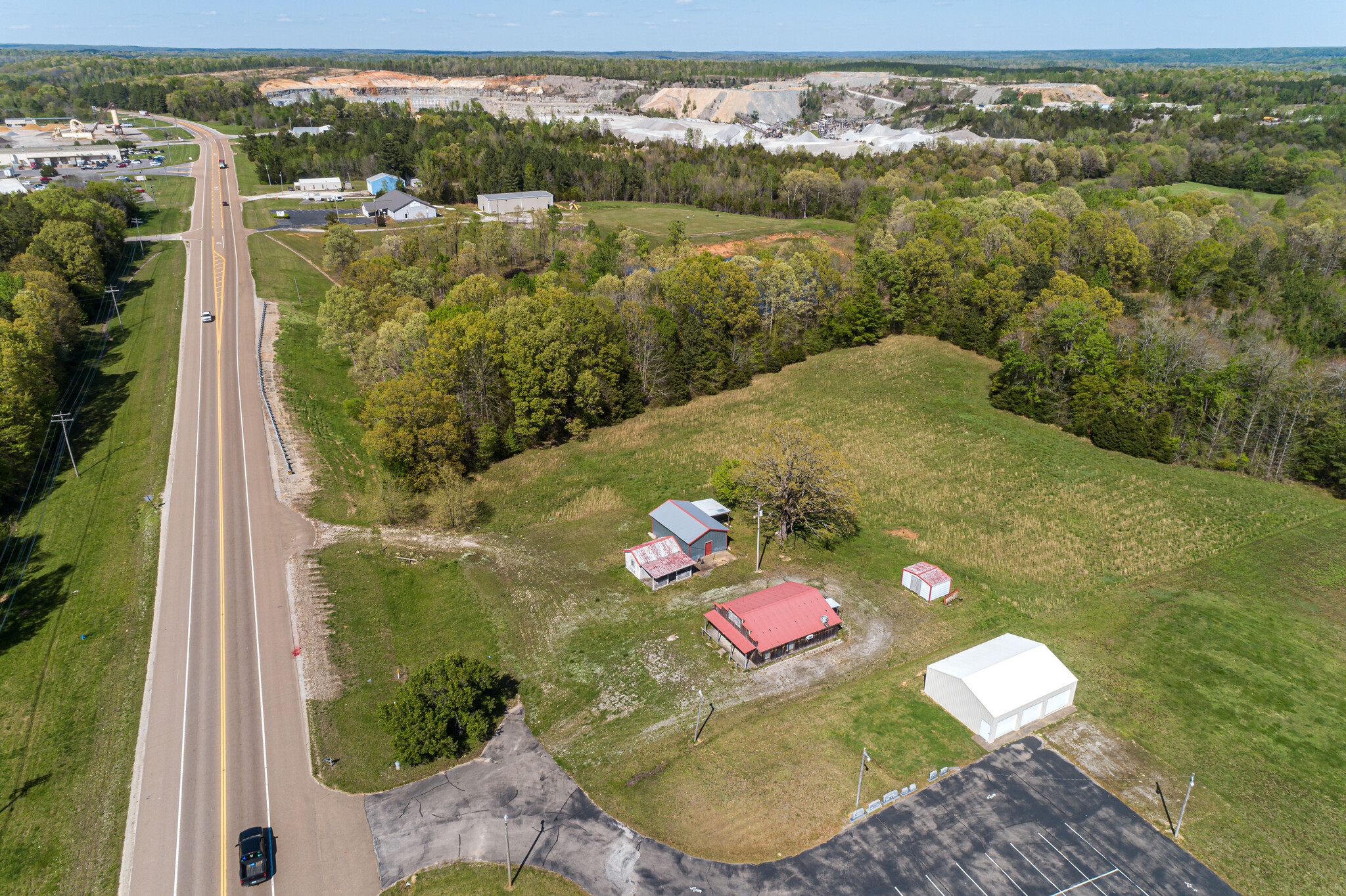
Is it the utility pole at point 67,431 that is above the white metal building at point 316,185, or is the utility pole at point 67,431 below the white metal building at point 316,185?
below

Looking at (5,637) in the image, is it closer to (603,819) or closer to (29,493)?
(29,493)

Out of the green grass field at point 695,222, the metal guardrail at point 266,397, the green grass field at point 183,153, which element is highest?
the green grass field at point 183,153

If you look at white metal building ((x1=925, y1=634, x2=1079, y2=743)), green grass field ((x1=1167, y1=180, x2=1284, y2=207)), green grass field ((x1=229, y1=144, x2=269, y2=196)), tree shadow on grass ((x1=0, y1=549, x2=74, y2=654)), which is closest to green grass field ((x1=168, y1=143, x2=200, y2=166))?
green grass field ((x1=229, y1=144, x2=269, y2=196))

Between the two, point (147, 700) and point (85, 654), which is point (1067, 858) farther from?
point (85, 654)

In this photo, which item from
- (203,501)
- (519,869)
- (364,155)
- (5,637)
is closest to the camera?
(519,869)

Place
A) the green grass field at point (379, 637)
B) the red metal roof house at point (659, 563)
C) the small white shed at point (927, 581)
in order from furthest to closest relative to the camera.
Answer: the red metal roof house at point (659, 563) → the small white shed at point (927, 581) → the green grass field at point (379, 637)

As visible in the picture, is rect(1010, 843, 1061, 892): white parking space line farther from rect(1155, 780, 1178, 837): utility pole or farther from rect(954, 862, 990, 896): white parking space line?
rect(1155, 780, 1178, 837): utility pole

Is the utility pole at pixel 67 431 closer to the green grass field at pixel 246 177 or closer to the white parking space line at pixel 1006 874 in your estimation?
the white parking space line at pixel 1006 874

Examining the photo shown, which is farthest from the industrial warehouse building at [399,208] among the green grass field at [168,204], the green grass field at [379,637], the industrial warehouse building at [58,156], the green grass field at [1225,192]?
the green grass field at [1225,192]

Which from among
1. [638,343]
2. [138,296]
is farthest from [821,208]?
[138,296]
